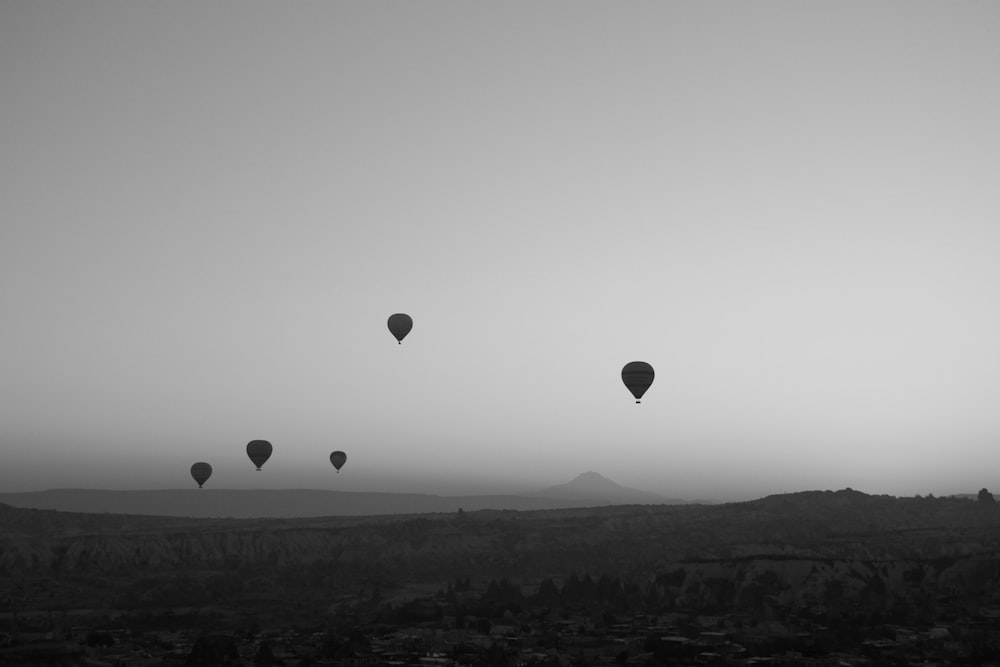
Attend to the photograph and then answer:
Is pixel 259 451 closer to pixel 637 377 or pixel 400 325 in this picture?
pixel 400 325

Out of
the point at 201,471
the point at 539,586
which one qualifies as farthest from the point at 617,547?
the point at 201,471

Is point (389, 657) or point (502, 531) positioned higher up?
point (502, 531)

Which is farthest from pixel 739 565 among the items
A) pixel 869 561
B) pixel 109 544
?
pixel 109 544

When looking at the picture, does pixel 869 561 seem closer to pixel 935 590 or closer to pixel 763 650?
pixel 935 590

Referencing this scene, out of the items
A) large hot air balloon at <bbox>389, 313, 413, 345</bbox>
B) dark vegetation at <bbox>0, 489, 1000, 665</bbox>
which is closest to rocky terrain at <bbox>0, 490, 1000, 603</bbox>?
dark vegetation at <bbox>0, 489, 1000, 665</bbox>

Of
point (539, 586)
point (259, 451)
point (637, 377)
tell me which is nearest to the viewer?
point (539, 586)
